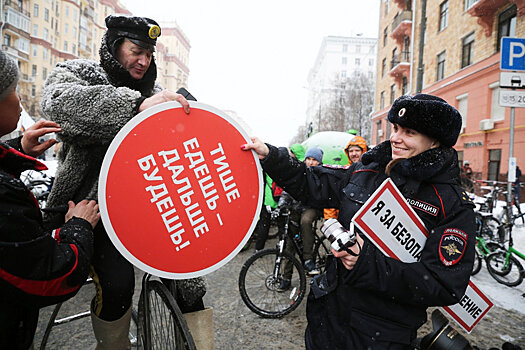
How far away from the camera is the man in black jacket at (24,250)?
1.05 metres

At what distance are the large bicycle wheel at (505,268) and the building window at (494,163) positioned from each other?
10986mm

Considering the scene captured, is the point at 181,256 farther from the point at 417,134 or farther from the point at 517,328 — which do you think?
the point at 517,328

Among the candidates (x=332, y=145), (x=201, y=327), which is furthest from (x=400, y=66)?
(x=201, y=327)

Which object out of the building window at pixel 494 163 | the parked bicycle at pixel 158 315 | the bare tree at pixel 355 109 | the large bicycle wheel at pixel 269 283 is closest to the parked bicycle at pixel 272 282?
the large bicycle wheel at pixel 269 283

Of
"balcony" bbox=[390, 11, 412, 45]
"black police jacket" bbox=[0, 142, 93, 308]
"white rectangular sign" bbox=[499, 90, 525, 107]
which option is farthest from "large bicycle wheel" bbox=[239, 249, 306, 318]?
"balcony" bbox=[390, 11, 412, 45]

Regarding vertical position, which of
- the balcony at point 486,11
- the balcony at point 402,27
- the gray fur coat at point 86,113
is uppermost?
the balcony at point 402,27

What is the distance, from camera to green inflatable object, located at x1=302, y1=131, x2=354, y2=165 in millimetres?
7773

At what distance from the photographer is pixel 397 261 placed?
1458mm

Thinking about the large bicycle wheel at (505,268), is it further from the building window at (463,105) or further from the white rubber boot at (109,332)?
the building window at (463,105)

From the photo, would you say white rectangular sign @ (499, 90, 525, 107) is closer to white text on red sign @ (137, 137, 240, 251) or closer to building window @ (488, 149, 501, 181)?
white text on red sign @ (137, 137, 240, 251)

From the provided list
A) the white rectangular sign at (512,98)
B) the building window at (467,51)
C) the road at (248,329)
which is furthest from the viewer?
the building window at (467,51)

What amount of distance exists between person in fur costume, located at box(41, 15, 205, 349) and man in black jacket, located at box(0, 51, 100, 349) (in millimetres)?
154

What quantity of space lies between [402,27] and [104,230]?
2619 cm

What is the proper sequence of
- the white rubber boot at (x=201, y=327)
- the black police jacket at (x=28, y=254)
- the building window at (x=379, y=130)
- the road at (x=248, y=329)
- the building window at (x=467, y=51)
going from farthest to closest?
the building window at (x=379, y=130) < the building window at (x=467, y=51) < the road at (x=248, y=329) < the white rubber boot at (x=201, y=327) < the black police jacket at (x=28, y=254)
